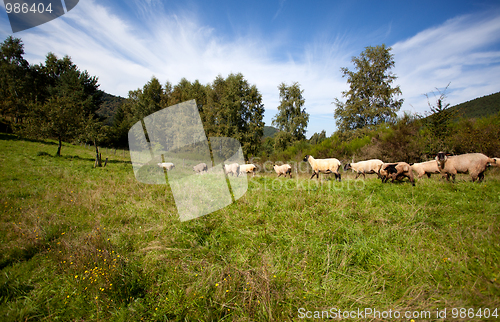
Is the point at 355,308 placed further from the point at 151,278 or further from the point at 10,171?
the point at 10,171

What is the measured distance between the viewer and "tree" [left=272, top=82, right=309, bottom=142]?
30250 millimetres

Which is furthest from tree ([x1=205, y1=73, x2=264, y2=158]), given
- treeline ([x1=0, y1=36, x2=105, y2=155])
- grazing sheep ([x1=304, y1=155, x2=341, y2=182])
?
grazing sheep ([x1=304, y1=155, x2=341, y2=182])

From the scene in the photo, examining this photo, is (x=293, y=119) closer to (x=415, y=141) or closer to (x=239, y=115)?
(x=239, y=115)

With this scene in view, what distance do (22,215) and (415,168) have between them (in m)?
17.5

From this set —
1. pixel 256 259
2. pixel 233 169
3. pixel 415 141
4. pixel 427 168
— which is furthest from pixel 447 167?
pixel 233 169

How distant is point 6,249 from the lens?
4309 millimetres

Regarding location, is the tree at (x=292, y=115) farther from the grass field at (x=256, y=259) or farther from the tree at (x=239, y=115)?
the grass field at (x=256, y=259)

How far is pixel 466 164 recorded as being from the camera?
860cm

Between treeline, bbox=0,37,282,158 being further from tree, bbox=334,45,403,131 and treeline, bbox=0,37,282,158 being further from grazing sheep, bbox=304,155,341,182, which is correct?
grazing sheep, bbox=304,155,341,182

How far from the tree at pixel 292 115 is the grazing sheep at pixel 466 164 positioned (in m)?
21.5

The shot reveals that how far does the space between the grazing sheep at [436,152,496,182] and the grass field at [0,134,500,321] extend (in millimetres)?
2563

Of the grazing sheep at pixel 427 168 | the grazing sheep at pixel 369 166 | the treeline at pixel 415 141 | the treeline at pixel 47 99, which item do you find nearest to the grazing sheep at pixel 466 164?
the grazing sheep at pixel 427 168

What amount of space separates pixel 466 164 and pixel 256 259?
10876mm

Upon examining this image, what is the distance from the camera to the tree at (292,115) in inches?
1191
